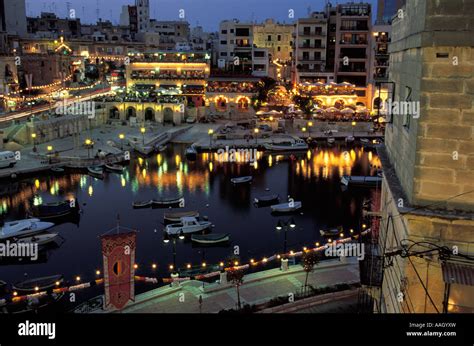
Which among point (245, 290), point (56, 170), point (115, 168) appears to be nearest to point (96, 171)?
point (115, 168)

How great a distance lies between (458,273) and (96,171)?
3448 centimetres

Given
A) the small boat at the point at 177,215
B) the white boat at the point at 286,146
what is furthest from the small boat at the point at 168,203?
the white boat at the point at 286,146

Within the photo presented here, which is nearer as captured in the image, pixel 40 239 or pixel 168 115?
pixel 40 239

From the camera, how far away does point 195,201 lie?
29.9 meters

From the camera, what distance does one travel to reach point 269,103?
60.4 metres

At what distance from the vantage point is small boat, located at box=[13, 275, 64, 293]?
59.2 feet

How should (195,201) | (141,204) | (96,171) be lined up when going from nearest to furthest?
(141,204) → (195,201) → (96,171)

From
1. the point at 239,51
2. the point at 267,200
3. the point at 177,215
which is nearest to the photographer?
the point at 177,215

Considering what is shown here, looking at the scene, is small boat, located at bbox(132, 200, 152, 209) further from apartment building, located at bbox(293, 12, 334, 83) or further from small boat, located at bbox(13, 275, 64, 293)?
apartment building, located at bbox(293, 12, 334, 83)

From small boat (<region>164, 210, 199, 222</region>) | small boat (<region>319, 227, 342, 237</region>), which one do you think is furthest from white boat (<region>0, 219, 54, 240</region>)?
small boat (<region>319, 227, 342, 237</region>)

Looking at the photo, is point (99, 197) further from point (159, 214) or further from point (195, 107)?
point (195, 107)

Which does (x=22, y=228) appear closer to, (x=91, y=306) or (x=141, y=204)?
(x=141, y=204)

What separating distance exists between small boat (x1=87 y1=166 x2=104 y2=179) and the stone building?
33313mm

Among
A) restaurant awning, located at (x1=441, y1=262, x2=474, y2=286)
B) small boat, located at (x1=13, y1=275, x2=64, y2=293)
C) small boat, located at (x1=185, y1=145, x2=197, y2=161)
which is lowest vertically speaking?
small boat, located at (x1=13, y1=275, x2=64, y2=293)
